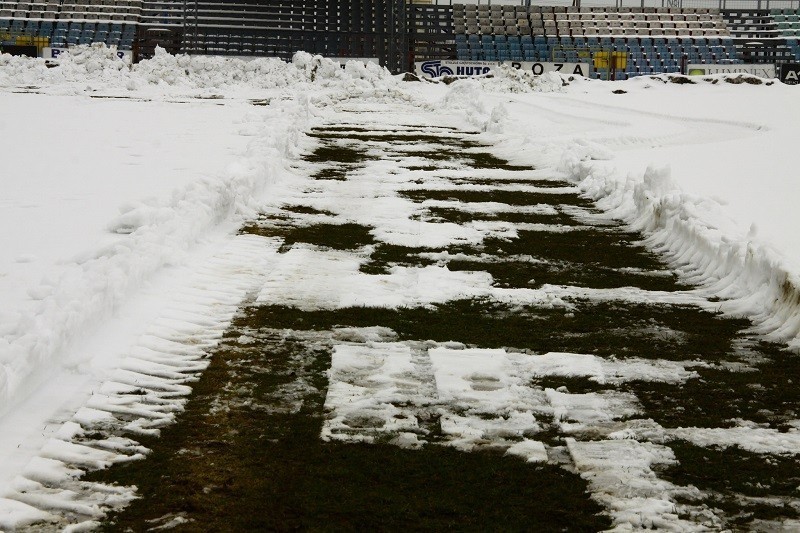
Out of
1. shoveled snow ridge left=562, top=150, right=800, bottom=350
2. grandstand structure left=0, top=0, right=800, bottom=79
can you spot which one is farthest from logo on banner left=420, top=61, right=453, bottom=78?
shoveled snow ridge left=562, top=150, right=800, bottom=350

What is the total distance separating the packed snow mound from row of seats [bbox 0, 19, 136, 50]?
1974 centimetres

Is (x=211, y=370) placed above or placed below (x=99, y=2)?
below

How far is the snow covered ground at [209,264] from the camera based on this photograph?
119 inches

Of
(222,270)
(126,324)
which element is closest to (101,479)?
(126,324)

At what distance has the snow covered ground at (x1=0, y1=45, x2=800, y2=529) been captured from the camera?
302cm

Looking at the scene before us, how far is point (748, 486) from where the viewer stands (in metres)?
2.67

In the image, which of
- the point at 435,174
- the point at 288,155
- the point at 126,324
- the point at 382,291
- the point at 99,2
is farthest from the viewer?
the point at 99,2

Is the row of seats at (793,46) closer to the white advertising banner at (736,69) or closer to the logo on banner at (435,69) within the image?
the white advertising banner at (736,69)

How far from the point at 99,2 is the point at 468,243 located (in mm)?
58902

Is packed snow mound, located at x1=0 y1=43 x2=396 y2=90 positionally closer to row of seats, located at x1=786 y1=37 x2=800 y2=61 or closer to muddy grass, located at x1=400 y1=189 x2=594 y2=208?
muddy grass, located at x1=400 y1=189 x2=594 y2=208

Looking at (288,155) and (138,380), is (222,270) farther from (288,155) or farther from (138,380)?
(288,155)

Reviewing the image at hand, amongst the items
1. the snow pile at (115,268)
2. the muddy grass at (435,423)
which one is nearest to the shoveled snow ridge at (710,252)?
the muddy grass at (435,423)

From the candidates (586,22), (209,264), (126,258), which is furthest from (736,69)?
(126,258)

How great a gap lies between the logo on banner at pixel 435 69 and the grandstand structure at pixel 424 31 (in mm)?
959
